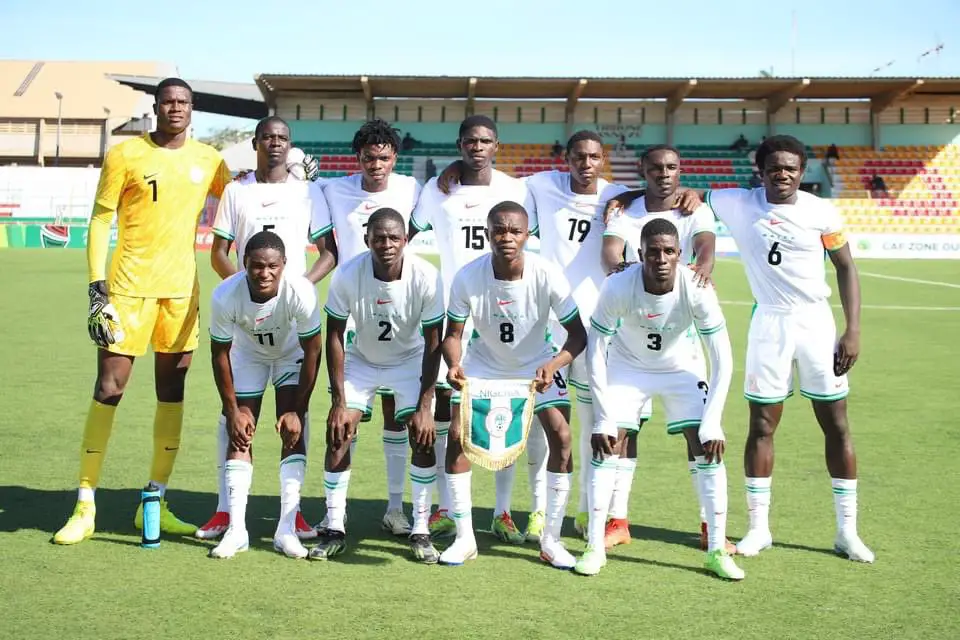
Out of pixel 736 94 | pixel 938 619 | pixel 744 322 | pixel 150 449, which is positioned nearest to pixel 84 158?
pixel 736 94

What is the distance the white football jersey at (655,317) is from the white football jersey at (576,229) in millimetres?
691

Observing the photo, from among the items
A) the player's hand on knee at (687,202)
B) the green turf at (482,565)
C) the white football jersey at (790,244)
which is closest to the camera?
the green turf at (482,565)

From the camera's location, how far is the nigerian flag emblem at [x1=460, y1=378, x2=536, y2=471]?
5.44m

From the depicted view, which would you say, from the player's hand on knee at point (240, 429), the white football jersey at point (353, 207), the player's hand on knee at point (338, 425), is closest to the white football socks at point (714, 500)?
the player's hand on knee at point (338, 425)

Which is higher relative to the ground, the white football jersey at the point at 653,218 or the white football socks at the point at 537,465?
the white football jersey at the point at 653,218

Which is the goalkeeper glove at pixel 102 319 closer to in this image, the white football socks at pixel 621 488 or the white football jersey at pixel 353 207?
the white football jersey at pixel 353 207

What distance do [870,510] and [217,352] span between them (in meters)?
4.12

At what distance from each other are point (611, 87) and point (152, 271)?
36.8 metres

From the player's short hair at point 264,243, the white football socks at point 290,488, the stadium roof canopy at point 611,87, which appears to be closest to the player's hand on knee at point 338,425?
the white football socks at point 290,488

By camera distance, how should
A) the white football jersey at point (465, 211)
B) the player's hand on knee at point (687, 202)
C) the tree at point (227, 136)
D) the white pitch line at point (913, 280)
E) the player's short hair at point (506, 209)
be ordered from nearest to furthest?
the player's short hair at point (506, 209) < the player's hand on knee at point (687, 202) < the white football jersey at point (465, 211) < the white pitch line at point (913, 280) < the tree at point (227, 136)

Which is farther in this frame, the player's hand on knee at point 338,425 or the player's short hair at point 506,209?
the player's hand on knee at point 338,425

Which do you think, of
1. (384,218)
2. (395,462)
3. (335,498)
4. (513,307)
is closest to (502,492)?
(395,462)

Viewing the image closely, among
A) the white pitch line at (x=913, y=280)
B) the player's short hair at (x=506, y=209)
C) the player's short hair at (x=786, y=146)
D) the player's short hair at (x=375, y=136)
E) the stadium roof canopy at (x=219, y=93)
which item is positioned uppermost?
the stadium roof canopy at (x=219, y=93)

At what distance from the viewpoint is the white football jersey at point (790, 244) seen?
579cm
